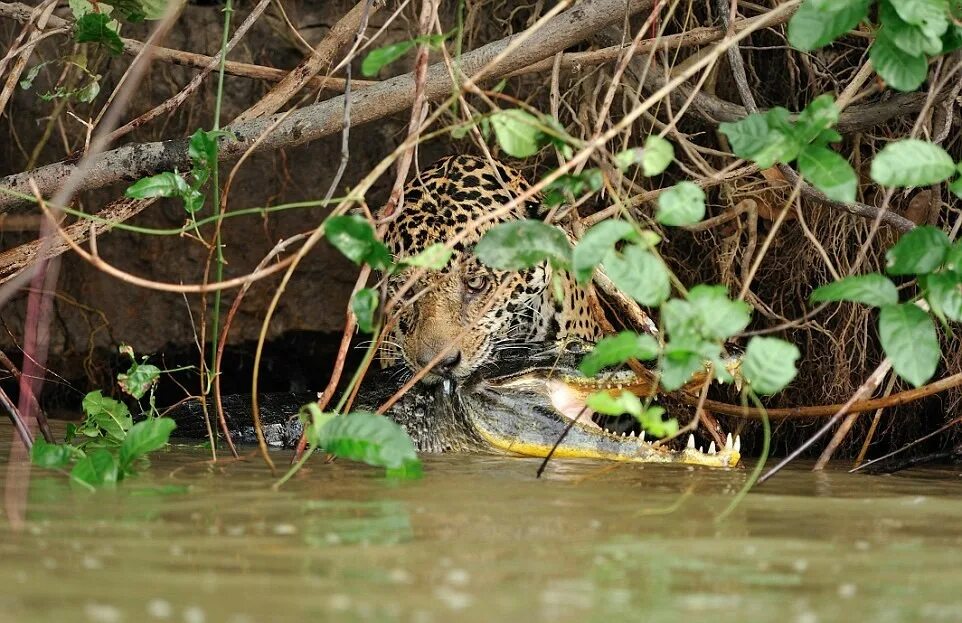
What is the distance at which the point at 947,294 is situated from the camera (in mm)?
2957

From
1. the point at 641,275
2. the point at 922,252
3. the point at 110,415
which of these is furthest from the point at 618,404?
the point at 110,415

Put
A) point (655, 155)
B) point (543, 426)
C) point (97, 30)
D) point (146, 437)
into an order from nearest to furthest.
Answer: point (655, 155) → point (146, 437) → point (97, 30) → point (543, 426)

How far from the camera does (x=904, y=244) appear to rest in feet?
9.80

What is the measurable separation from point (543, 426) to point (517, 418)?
105 mm

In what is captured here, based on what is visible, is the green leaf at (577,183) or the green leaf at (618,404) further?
the green leaf at (577,183)

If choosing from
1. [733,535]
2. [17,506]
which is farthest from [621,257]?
[17,506]

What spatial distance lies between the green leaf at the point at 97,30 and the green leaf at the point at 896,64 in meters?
2.33

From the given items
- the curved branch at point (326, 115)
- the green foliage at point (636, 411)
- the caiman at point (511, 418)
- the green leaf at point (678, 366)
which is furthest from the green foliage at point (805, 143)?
the caiman at point (511, 418)

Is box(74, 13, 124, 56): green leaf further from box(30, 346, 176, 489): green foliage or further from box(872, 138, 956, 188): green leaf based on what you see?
box(872, 138, 956, 188): green leaf

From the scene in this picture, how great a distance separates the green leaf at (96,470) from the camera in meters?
3.08

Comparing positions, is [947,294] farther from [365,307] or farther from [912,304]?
[365,307]

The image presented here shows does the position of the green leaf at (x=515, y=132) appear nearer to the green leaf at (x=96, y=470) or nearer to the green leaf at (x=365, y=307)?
the green leaf at (x=365, y=307)

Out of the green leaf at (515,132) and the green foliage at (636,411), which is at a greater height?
the green leaf at (515,132)

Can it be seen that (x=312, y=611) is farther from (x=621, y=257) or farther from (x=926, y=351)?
(x=926, y=351)
